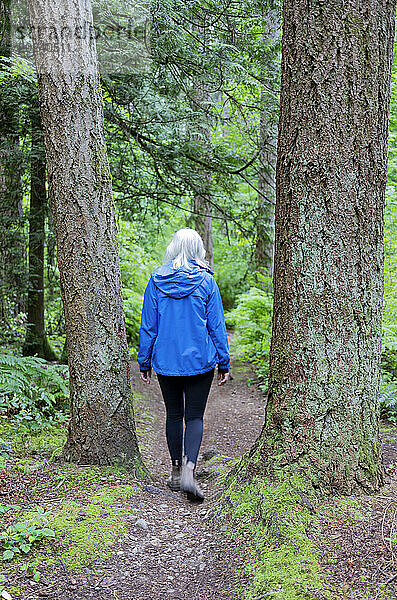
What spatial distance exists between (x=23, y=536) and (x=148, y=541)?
2.83 ft

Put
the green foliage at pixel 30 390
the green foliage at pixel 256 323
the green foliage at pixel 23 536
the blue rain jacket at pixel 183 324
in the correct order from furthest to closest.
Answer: the green foliage at pixel 256 323, the green foliage at pixel 30 390, the blue rain jacket at pixel 183 324, the green foliage at pixel 23 536

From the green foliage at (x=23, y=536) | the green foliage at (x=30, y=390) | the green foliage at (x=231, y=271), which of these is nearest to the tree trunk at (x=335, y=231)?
the green foliage at (x=23, y=536)

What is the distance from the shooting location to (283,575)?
2730mm

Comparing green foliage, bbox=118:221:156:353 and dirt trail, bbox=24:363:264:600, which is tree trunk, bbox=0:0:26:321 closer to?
dirt trail, bbox=24:363:264:600

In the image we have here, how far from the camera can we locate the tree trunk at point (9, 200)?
7277 millimetres

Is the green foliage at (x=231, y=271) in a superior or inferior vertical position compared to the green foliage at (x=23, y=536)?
inferior

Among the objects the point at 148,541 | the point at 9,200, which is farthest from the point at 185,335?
the point at 9,200

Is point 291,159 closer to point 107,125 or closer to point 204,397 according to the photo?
point 204,397

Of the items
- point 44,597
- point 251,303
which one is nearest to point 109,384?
point 44,597

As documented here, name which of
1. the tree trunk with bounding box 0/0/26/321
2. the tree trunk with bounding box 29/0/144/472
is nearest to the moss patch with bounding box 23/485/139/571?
the tree trunk with bounding box 29/0/144/472

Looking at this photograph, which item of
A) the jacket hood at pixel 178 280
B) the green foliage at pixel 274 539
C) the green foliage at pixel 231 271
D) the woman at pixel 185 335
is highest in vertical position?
the jacket hood at pixel 178 280

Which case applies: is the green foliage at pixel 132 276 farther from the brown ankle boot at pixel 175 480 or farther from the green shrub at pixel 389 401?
the brown ankle boot at pixel 175 480

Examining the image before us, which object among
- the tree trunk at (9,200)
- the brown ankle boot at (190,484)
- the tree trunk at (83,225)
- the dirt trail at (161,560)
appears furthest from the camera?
the tree trunk at (9,200)

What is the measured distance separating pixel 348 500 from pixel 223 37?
6983mm
